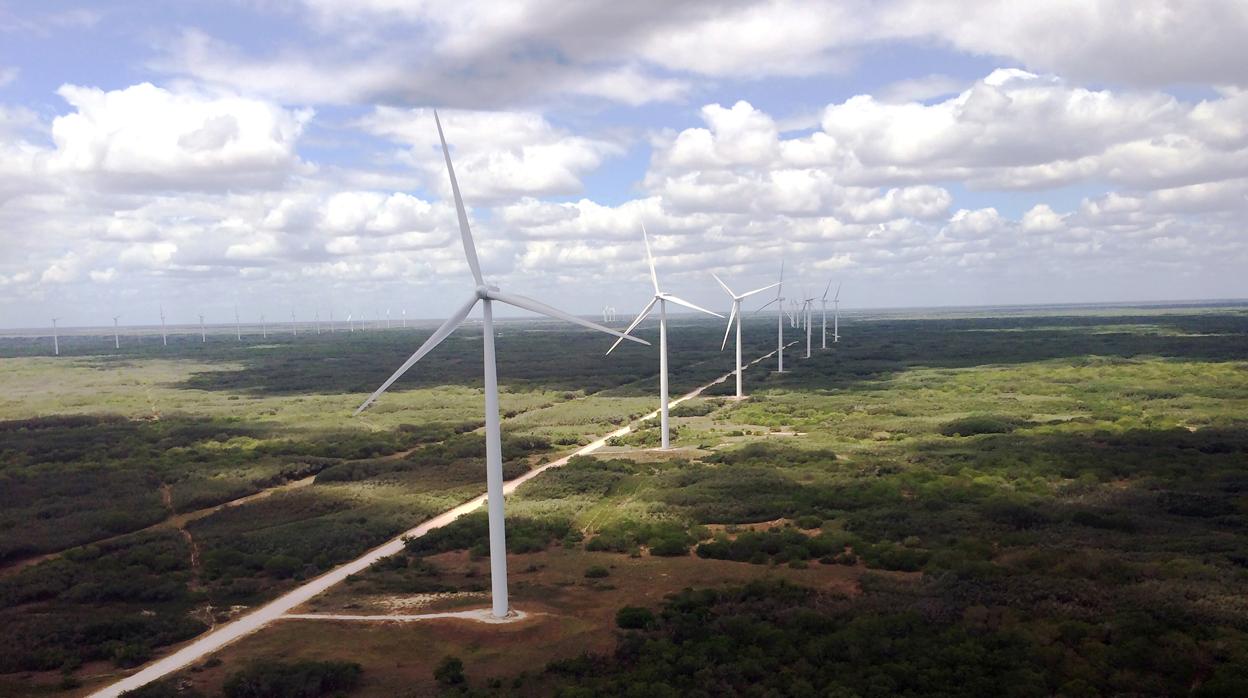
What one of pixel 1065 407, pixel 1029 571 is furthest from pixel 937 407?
pixel 1029 571

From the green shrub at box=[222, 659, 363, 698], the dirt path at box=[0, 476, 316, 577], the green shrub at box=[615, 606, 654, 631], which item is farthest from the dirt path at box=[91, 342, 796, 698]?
the green shrub at box=[615, 606, 654, 631]

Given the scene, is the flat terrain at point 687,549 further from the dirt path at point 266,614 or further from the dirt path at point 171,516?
the dirt path at point 266,614

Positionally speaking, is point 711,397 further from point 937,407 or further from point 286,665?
point 286,665

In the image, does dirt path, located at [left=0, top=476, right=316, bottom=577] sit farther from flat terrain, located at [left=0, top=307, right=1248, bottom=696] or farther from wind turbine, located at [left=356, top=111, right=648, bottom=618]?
wind turbine, located at [left=356, top=111, right=648, bottom=618]

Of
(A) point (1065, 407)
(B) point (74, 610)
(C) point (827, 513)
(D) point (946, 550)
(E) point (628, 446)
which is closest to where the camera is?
(B) point (74, 610)

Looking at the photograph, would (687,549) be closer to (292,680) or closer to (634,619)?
(634,619)

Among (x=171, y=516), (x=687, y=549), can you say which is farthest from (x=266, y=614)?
(x=171, y=516)

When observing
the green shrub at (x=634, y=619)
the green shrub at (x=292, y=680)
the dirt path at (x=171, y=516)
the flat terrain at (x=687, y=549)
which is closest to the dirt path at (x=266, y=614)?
the flat terrain at (x=687, y=549)

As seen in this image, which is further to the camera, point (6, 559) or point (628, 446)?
point (628, 446)
